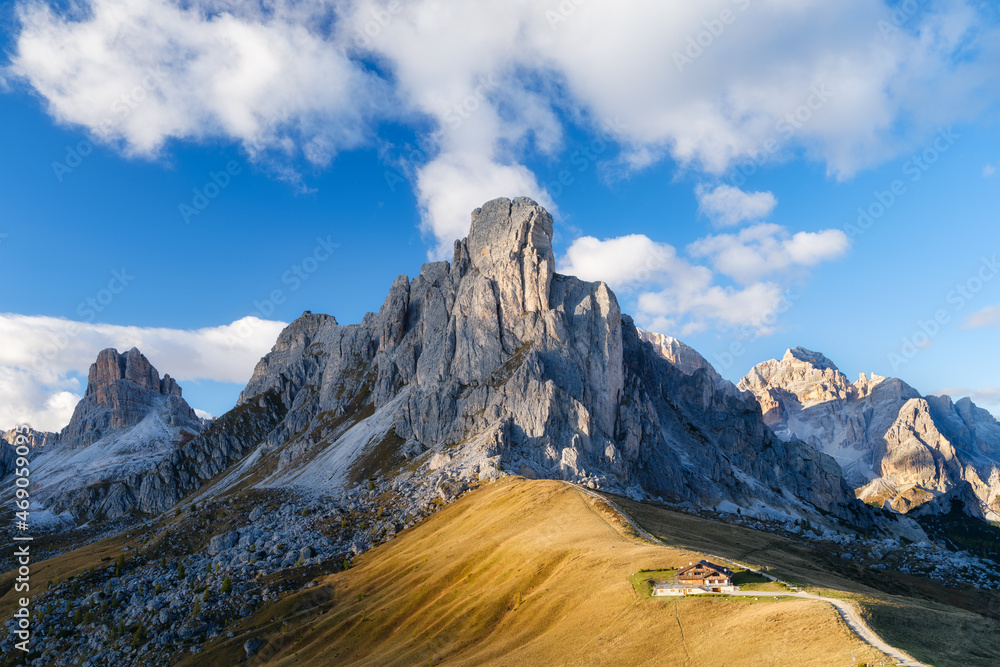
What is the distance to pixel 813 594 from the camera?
152 feet

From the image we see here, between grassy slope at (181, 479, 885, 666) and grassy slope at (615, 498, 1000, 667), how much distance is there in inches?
199

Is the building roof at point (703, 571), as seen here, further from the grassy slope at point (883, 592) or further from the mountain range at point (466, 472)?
the mountain range at point (466, 472)

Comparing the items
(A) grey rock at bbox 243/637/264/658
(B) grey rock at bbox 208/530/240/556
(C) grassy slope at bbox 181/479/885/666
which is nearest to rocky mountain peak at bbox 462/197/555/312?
(C) grassy slope at bbox 181/479/885/666

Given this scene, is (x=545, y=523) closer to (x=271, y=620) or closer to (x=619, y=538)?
(x=619, y=538)

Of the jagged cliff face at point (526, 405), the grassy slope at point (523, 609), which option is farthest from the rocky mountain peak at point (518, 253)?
the grassy slope at point (523, 609)

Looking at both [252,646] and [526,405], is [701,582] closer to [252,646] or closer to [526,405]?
[252,646]

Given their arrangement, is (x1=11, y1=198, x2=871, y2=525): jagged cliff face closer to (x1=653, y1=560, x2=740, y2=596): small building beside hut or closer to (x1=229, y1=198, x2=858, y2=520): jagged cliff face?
(x1=229, y1=198, x2=858, y2=520): jagged cliff face

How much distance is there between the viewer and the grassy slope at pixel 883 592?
36.8 metres

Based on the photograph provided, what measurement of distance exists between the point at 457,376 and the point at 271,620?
97.5 meters

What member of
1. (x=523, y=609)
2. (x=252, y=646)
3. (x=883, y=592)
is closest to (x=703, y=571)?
(x=523, y=609)

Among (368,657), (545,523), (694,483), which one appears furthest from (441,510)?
(694,483)

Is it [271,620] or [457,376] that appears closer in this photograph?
[271,620]

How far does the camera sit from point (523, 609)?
6166 cm

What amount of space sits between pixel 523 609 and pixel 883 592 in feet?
149
